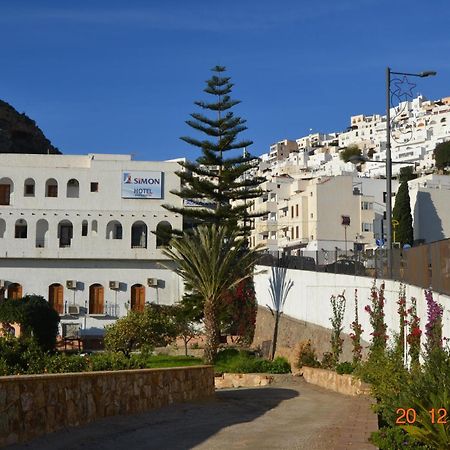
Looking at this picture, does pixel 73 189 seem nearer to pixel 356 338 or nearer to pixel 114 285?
pixel 114 285

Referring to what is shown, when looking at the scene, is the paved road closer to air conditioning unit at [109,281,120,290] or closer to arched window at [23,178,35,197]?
air conditioning unit at [109,281,120,290]

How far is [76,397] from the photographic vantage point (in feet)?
34.9

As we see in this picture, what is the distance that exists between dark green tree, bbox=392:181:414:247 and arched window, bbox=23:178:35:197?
2284cm

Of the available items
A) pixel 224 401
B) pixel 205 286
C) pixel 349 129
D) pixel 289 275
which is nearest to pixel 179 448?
pixel 224 401

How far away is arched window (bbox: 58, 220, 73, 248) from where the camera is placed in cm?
4194

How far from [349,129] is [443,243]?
19014 cm

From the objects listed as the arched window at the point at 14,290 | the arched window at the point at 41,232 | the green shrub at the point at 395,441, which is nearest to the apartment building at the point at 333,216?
the arched window at the point at 41,232

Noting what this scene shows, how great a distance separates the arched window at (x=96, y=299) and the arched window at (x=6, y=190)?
671 cm

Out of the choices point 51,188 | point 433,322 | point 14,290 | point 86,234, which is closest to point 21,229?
point 51,188

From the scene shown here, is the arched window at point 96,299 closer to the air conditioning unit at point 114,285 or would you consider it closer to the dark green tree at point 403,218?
the air conditioning unit at point 114,285

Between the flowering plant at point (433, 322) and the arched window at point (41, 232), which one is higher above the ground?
the arched window at point (41, 232)

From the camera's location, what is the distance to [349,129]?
199875 mm

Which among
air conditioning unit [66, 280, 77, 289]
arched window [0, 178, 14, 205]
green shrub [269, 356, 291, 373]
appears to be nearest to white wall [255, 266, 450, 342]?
green shrub [269, 356, 291, 373]

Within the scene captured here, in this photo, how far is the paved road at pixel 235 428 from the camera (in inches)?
381
